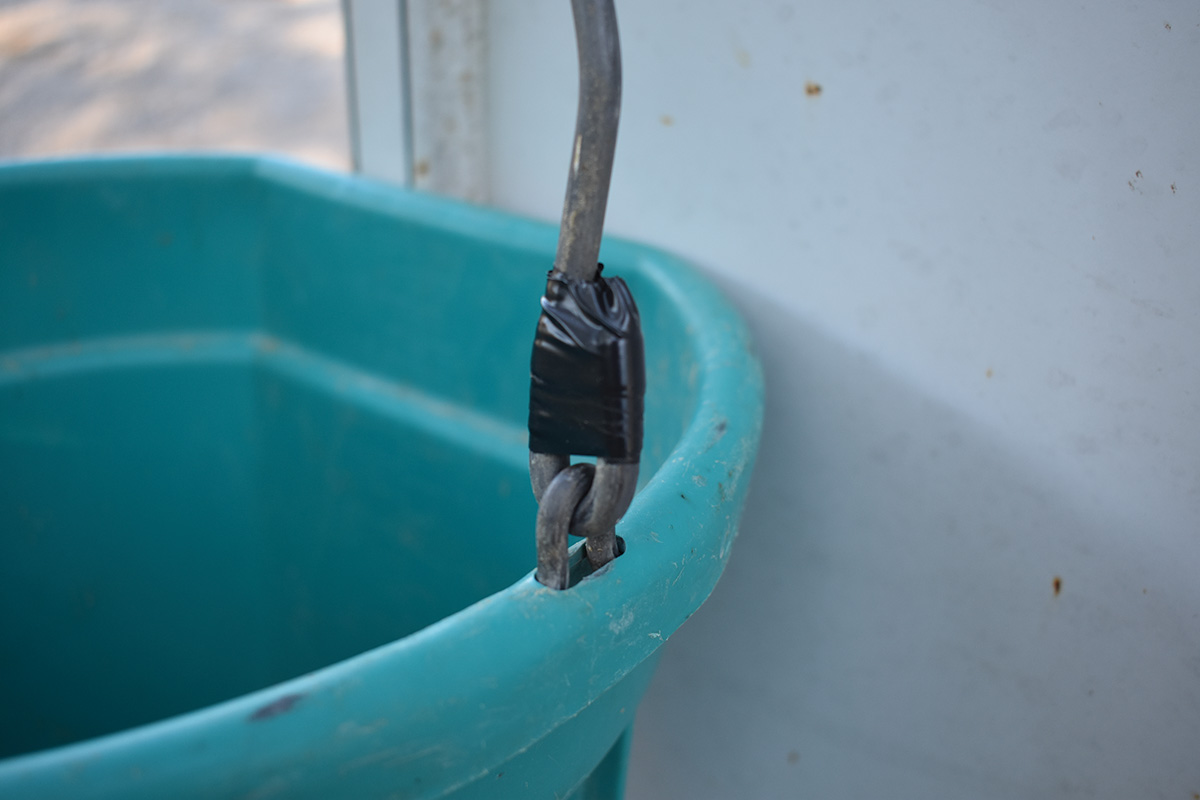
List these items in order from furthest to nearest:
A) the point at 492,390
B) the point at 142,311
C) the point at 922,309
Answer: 1. the point at 142,311
2. the point at 492,390
3. the point at 922,309

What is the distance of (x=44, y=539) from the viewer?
39.3 inches

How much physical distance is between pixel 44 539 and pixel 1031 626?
0.98 m

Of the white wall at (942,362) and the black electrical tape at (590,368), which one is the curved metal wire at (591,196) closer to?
the black electrical tape at (590,368)

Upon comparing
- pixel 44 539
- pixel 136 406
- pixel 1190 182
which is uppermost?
pixel 1190 182

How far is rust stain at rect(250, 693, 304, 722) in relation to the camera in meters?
0.33

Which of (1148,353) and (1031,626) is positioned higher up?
(1148,353)

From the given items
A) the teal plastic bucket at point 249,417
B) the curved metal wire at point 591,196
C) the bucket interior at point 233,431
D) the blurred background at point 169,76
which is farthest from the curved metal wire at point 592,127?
the blurred background at point 169,76

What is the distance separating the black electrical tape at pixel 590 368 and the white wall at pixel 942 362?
43cm

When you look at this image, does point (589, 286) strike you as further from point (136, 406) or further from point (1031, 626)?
point (136, 406)

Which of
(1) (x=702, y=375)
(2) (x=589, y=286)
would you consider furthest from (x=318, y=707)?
(1) (x=702, y=375)

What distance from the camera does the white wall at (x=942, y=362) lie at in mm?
631

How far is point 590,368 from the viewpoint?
1.14 feet

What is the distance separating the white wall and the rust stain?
56 cm

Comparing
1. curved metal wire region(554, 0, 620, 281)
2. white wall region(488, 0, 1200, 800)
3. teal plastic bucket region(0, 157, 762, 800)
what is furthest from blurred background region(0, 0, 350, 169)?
curved metal wire region(554, 0, 620, 281)
